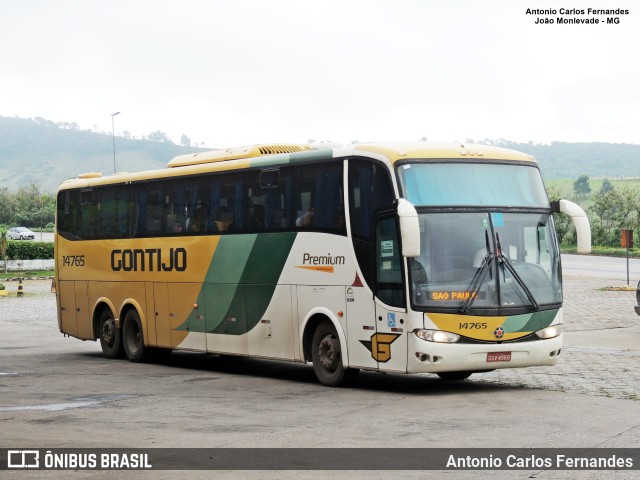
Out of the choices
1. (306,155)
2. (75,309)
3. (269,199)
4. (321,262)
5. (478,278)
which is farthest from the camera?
(75,309)

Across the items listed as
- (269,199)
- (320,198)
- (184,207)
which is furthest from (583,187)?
(320,198)

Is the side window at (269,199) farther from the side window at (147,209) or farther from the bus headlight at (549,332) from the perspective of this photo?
the bus headlight at (549,332)

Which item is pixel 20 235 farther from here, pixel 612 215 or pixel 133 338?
pixel 133 338

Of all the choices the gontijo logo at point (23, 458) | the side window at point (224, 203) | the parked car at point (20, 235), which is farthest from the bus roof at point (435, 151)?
the parked car at point (20, 235)

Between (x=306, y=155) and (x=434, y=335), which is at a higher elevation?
(x=306, y=155)

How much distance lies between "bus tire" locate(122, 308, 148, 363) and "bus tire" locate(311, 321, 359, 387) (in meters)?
5.84

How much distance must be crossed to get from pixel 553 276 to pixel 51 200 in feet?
454

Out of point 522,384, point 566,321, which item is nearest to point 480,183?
point 522,384

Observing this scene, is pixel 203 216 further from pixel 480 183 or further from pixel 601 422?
A: pixel 601 422

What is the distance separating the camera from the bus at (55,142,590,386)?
15.9 m

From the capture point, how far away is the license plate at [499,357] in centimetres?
1591

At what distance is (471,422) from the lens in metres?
12.9

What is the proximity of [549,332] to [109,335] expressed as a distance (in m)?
10.4

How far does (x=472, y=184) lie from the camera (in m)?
16.5
